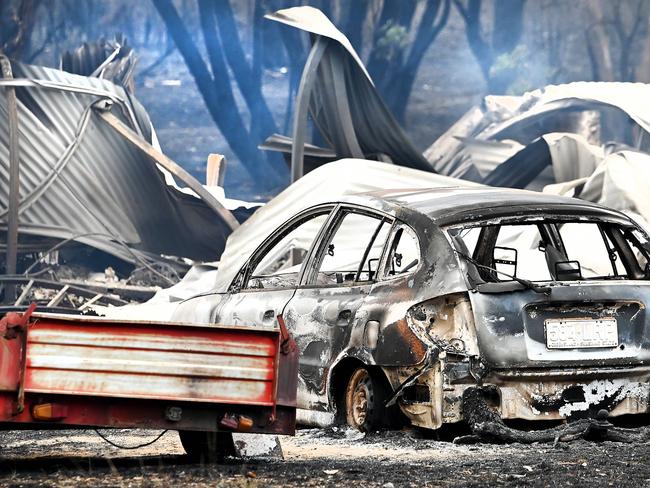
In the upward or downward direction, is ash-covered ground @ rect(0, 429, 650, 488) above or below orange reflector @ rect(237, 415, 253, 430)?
below

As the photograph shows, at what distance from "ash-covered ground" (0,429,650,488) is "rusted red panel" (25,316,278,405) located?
1.11 ft

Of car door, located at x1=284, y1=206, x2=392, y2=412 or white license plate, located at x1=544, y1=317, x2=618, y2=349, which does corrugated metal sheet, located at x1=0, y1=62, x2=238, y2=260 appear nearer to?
car door, located at x1=284, y1=206, x2=392, y2=412

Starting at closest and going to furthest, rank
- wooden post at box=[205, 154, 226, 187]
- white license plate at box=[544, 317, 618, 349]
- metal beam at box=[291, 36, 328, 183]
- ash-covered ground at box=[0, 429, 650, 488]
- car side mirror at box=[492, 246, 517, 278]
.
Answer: ash-covered ground at box=[0, 429, 650, 488], white license plate at box=[544, 317, 618, 349], car side mirror at box=[492, 246, 517, 278], metal beam at box=[291, 36, 328, 183], wooden post at box=[205, 154, 226, 187]

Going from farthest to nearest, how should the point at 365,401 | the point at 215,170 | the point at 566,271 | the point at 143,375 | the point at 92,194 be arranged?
the point at 215,170 < the point at 92,194 < the point at 566,271 < the point at 365,401 < the point at 143,375

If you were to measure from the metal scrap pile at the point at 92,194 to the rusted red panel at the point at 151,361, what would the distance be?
18.3 metres

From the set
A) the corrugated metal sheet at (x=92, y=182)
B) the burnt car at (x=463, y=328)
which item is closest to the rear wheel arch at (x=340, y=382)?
the burnt car at (x=463, y=328)

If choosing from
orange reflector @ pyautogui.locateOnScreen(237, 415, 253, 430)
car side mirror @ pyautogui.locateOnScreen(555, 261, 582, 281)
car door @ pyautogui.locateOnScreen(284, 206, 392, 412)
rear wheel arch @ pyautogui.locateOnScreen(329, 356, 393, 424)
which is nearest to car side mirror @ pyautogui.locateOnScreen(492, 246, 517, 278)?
car side mirror @ pyautogui.locateOnScreen(555, 261, 582, 281)

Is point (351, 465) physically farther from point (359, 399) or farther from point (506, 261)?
point (506, 261)

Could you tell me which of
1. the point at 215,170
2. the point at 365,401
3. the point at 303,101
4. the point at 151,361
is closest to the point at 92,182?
the point at 215,170

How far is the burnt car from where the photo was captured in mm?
5750

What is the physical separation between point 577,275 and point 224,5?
22.6 metres

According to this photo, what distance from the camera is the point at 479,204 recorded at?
20.7ft

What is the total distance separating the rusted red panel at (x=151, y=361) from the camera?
5.02 m

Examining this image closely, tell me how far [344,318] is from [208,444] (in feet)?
3.46
